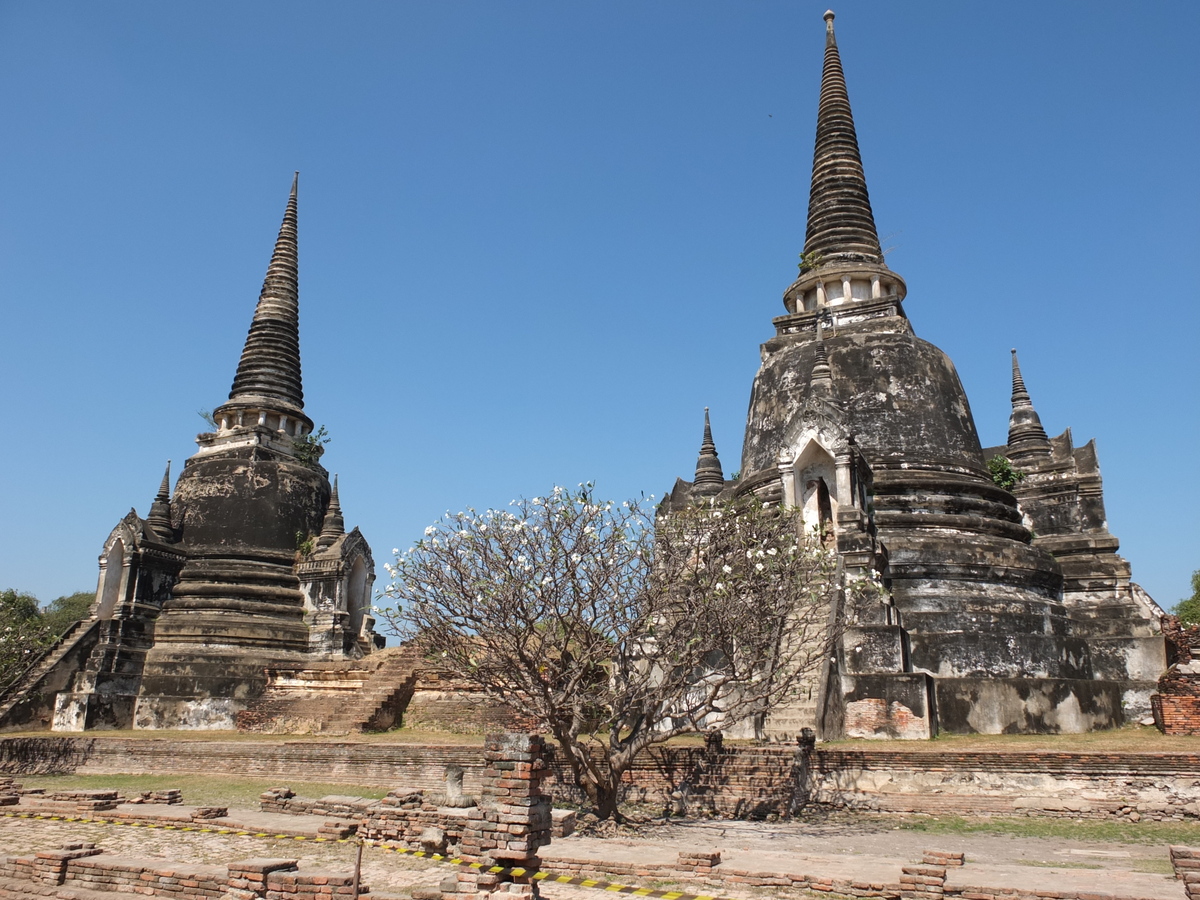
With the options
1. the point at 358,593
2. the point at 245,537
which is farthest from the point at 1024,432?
the point at 245,537

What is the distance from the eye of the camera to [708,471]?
99.0 ft

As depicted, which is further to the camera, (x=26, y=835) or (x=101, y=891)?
(x=26, y=835)

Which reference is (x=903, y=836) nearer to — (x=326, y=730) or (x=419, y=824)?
(x=419, y=824)

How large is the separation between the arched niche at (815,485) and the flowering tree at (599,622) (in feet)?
17.1

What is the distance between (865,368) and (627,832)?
12957mm

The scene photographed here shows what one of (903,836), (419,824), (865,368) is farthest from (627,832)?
(865,368)

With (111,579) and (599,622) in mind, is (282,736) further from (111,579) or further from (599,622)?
(599,622)

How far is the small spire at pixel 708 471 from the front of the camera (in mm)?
29609

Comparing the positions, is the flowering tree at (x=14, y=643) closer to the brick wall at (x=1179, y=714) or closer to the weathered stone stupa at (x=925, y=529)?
the weathered stone stupa at (x=925, y=529)

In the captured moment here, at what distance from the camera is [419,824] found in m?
10.4

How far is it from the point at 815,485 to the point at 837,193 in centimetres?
1081

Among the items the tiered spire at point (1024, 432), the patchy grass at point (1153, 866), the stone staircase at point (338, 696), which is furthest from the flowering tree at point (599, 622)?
the tiered spire at point (1024, 432)

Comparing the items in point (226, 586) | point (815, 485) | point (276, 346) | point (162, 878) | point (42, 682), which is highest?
point (276, 346)

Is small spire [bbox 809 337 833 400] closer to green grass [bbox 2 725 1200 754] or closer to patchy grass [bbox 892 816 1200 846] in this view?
green grass [bbox 2 725 1200 754]
